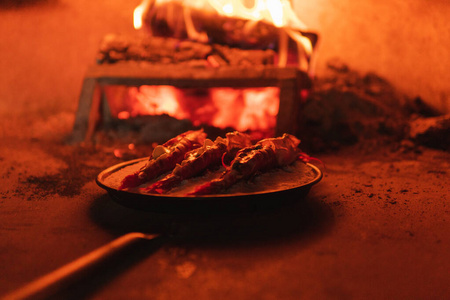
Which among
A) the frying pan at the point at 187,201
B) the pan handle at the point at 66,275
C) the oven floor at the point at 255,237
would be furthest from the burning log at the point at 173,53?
the pan handle at the point at 66,275

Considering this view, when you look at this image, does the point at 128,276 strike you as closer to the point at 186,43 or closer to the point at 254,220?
the point at 254,220

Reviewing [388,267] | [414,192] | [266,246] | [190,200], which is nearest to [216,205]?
[190,200]

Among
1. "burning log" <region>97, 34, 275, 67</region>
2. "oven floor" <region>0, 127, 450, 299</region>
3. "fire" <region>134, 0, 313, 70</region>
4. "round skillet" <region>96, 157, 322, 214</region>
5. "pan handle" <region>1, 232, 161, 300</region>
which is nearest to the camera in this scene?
"pan handle" <region>1, 232, 161, 300</region>

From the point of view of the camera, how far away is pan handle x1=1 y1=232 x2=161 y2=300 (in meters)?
1.27

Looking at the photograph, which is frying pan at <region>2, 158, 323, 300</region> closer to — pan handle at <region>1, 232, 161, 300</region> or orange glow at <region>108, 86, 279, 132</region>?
pan handle at <region>1, 232, 161, 300</region>

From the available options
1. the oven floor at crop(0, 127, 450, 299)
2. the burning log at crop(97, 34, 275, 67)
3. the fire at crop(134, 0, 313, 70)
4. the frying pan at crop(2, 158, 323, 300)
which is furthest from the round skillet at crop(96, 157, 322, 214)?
the fire at crop(134, 0, 313, 70)

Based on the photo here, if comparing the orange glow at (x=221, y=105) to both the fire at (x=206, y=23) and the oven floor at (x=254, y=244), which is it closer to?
the fire at (x=206, y=23)

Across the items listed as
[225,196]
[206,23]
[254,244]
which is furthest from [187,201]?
[206,23]

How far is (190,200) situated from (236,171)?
12.0 inches

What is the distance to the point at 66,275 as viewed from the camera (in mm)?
1381

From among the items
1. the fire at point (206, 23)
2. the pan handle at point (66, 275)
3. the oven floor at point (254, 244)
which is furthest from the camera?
the fire at point (206, 23)

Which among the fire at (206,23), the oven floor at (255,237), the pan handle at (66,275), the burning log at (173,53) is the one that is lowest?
the oven floor at (255,237)

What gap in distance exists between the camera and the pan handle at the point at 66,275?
1.27 metres

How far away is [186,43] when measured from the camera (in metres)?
4.37
